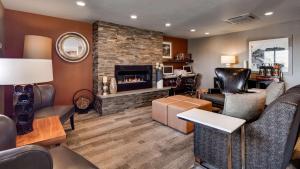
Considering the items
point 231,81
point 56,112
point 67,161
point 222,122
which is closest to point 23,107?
point 67,161

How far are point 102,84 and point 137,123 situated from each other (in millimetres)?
1537

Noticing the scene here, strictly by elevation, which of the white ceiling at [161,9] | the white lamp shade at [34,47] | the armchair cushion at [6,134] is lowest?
the armchair cushion at [6,134]

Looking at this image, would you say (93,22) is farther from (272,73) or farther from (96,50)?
(272,73)

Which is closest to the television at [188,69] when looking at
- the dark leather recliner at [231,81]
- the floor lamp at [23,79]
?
the dark leather recliner at [231,81]

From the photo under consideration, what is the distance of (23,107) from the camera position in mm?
1575

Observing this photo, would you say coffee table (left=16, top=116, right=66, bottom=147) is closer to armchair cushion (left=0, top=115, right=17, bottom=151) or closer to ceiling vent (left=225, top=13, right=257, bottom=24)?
armchair cushion (left=0, top=115, right=17, bottom=151)

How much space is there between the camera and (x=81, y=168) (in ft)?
3.96

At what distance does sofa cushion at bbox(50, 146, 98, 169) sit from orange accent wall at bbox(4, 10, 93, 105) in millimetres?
2938

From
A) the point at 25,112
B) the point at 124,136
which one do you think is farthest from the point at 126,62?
the point at 25,112

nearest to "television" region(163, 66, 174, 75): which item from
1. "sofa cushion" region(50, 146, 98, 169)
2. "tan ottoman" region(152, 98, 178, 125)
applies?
"tan ottoman" region(152, 98, 178, 125)

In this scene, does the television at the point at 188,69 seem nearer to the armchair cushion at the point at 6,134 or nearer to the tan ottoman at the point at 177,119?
the tan ottoman at the point at 177,119

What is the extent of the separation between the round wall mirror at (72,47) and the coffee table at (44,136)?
2.58 metres

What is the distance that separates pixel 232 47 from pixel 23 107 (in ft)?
19.9

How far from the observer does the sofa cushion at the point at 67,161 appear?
1.23 m
